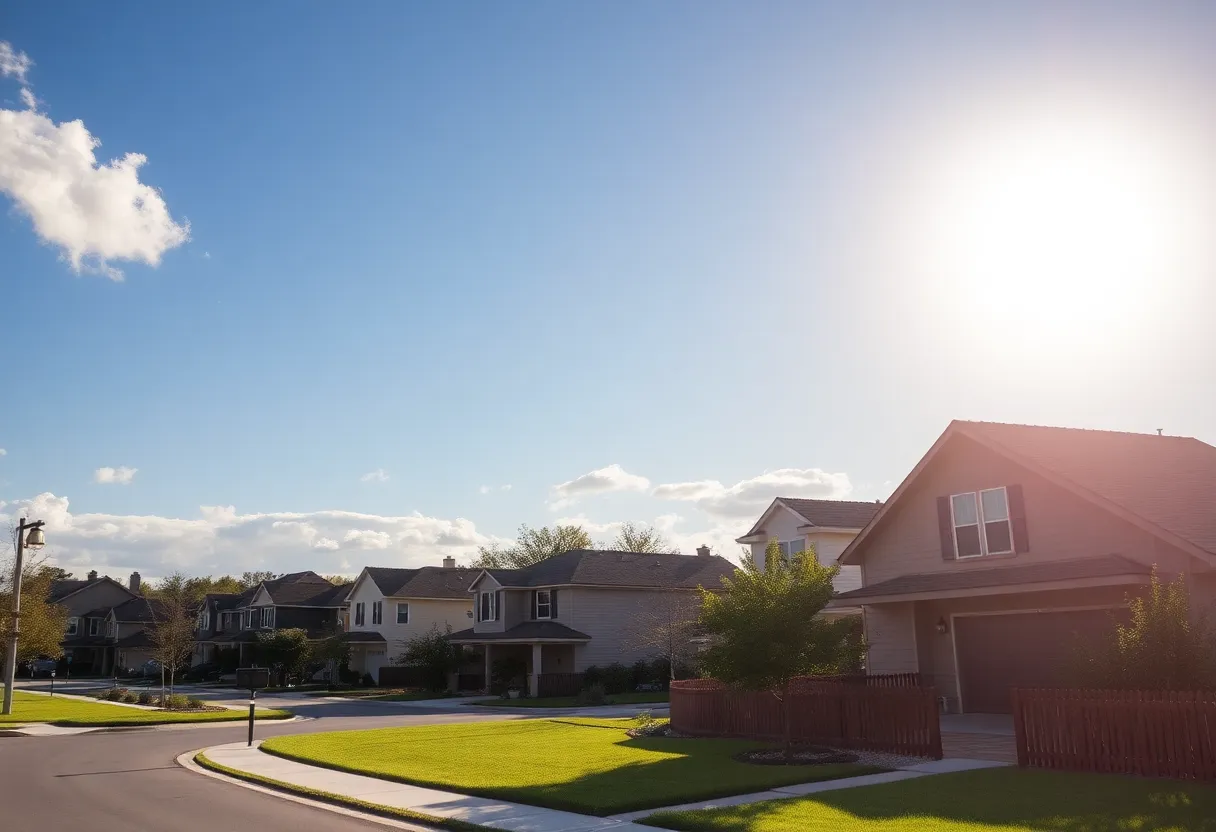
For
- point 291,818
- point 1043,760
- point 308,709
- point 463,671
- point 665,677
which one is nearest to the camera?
point 291,818

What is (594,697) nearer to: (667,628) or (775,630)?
(667,628)

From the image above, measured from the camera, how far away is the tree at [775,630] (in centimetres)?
1819

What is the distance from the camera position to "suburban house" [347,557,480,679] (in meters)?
60.2

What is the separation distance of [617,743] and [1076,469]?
12209 mm

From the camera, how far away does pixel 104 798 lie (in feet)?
48.9

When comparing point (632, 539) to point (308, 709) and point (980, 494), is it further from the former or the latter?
point (980, 494)

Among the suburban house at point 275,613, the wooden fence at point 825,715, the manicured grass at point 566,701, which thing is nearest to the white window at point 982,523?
the wooden fence at point 825,715

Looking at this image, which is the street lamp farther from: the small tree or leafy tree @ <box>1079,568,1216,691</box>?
leafy tree @ <box>1079,568,1216,691</box>

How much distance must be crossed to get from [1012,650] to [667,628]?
74.5 ft

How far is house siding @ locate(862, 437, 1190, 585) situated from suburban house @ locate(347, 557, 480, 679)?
3733 cm

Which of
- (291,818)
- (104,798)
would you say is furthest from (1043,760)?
(104,798)

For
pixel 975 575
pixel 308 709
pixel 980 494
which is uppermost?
pixel 980 494

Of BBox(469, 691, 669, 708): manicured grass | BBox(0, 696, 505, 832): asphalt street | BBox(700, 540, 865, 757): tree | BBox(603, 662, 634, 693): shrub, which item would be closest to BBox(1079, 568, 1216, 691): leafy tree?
BBox(700, 540, 865, 757): tree

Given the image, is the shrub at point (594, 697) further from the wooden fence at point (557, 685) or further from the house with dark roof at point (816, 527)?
the house with dark roof at point (816, 527)
